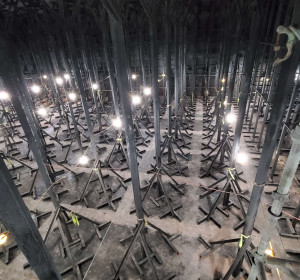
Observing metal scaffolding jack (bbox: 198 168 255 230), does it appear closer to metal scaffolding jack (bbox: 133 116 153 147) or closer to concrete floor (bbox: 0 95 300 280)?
concrete floor (bbox: 0 95 300 280)

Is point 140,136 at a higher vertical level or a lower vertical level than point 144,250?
lower

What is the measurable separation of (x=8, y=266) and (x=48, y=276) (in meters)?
5.63

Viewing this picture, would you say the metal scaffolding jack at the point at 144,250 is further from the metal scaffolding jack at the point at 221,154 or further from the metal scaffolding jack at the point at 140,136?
the metal scaffolding jack at the point at 140,136

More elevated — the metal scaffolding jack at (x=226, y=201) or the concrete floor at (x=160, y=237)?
the metal scaffolding jack at (x=226, y=201)

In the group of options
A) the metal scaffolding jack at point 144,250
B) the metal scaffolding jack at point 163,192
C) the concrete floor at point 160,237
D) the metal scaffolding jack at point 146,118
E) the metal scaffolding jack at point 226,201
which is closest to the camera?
the metal scaffolding jack at point 144,250

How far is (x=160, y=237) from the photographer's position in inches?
→ 281

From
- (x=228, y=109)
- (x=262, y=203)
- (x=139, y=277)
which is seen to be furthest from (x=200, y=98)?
(x=139, y=277)

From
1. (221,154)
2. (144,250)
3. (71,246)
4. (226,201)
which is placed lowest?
(71,246)

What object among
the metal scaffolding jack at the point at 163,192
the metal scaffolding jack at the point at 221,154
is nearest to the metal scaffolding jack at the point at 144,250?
the metal scaffolding jack at the point at 163,192

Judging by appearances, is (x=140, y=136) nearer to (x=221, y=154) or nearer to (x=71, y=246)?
(x=221, y=154)

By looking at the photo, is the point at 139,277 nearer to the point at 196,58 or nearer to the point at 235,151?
the point at 235,151

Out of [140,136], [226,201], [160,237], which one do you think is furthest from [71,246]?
[140,136]

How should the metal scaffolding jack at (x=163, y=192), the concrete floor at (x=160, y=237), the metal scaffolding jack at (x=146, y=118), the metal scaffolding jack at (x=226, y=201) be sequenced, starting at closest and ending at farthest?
the concrete floor at (x=160, y=237)
the metal scaffolding jack at (x=226, y=201)
the metal scaffolding jack at (x=163, y=192)
the metal scaffolding jack at (x=146, y=118)

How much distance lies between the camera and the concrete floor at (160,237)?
617 cm
